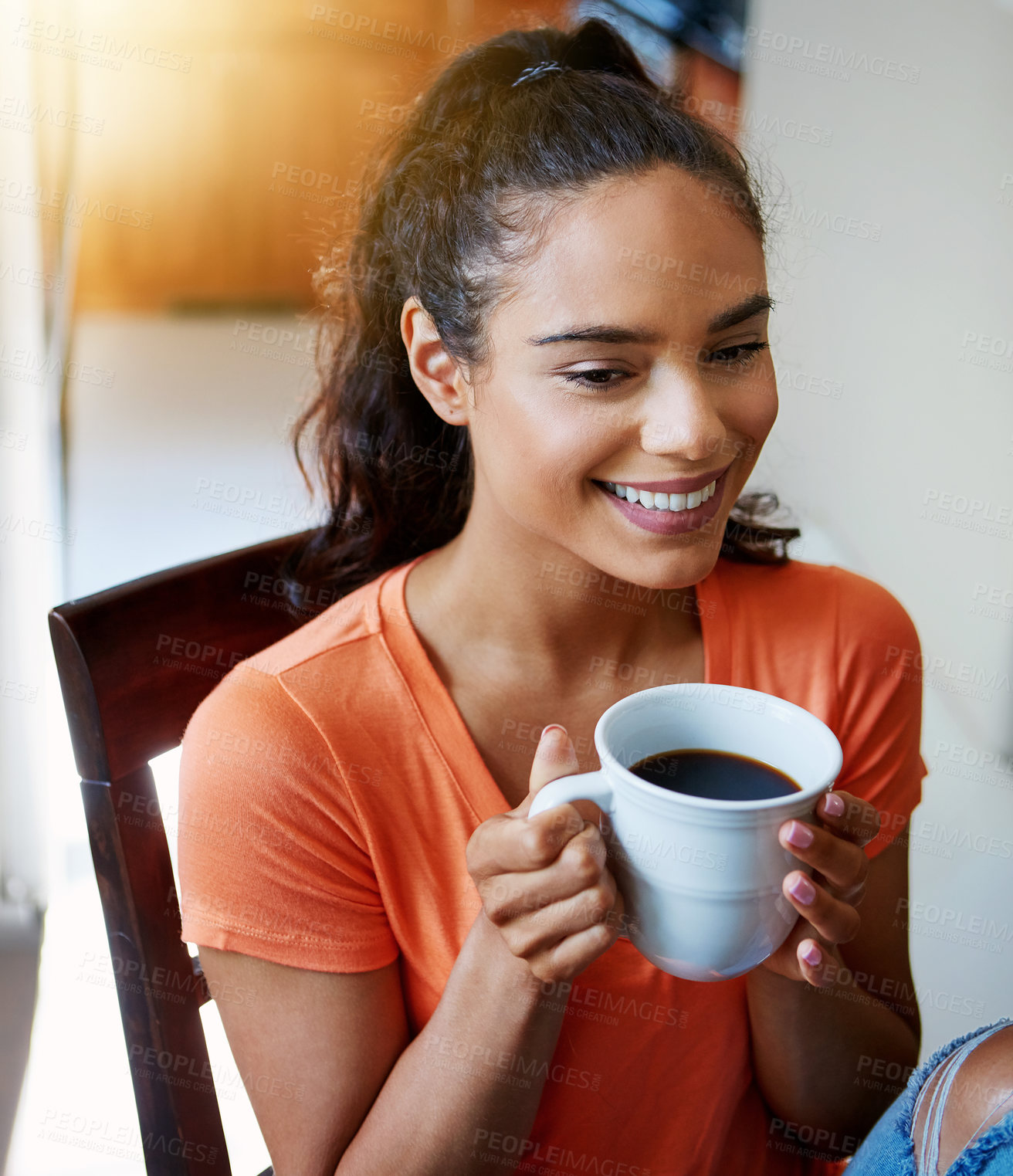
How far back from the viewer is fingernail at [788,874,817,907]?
0.59 meters

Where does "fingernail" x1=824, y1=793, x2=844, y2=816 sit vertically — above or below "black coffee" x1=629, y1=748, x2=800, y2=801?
above

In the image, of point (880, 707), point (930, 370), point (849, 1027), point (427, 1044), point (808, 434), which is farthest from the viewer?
point (808, 434)

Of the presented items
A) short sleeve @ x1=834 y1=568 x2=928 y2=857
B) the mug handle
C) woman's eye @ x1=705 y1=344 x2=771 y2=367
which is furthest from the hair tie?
the mug handle

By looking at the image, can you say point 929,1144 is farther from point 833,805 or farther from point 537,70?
point 537,70

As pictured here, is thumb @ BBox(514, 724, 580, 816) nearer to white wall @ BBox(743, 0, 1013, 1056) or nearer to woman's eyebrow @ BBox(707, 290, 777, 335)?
woman's eyebrow @ BBox(707, 290, 777, 335)

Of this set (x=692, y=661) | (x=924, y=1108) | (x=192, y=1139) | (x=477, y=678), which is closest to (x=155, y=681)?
(x=477, y=678)

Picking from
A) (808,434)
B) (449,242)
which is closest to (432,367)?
(449,242)

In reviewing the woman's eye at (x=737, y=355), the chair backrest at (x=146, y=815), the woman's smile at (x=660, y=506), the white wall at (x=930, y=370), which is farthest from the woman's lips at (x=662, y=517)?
the white wall at (x=930, y=370)

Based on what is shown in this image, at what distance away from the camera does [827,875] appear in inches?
23.7

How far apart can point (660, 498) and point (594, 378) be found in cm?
11

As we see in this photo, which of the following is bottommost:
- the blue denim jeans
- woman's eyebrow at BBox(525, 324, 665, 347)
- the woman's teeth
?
the blue denim jeans

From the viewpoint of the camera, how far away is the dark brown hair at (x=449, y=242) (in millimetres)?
861

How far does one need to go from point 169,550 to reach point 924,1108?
3035 mm

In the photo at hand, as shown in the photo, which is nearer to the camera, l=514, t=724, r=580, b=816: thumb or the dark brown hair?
l=514, t=724, r=580, b=816: thumb
